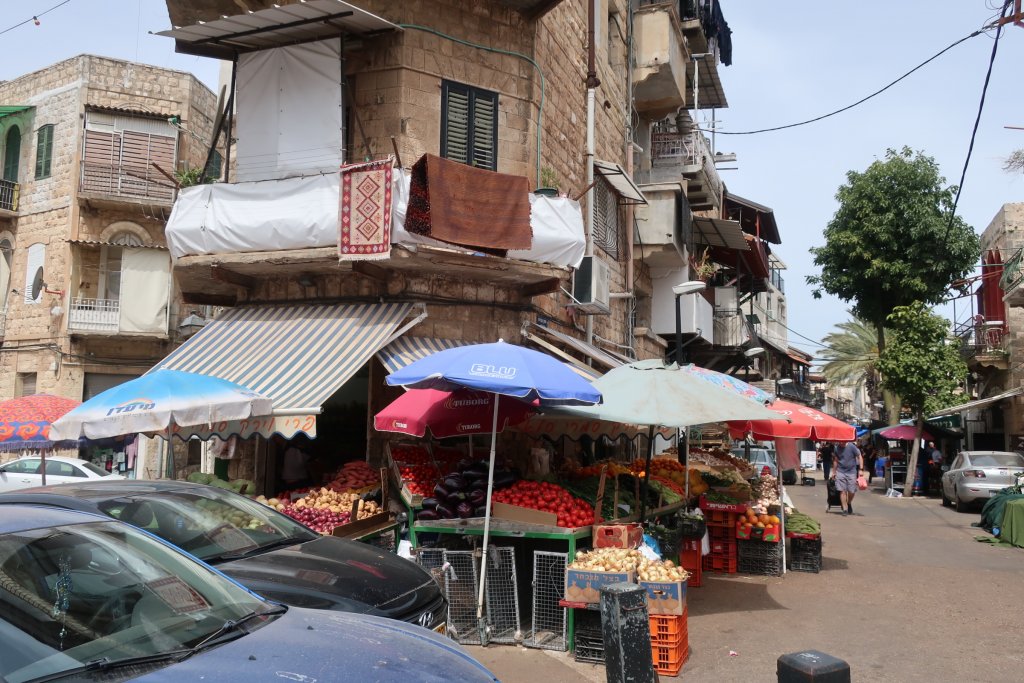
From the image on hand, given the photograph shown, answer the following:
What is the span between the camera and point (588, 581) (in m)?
6.55

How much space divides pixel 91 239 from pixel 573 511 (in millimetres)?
21902

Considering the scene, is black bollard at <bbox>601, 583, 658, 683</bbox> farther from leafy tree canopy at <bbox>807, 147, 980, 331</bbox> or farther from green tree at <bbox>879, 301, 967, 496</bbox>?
leafy tree canopy at <bbox>807, 147, 980, 331</bbox>

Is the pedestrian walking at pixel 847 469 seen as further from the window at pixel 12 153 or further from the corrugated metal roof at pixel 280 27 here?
the window at pixel 12 153

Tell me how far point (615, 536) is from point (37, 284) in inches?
923

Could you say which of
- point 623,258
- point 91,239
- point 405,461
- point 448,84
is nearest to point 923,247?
point 623,258

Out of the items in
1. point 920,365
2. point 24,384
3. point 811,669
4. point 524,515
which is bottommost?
point 811,669

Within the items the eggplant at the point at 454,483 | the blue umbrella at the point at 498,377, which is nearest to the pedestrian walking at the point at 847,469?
the blue umbrella at the point at 498,377

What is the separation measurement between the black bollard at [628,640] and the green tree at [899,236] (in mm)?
29016

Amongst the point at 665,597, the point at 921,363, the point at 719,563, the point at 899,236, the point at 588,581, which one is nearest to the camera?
the point at 665,597

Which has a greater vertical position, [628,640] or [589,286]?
[589,286]

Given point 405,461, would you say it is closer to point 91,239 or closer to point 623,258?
point 623,258

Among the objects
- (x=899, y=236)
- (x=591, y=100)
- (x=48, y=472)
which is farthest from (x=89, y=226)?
(x=899, y=236)

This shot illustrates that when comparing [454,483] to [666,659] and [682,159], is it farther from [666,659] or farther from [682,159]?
[682,159]

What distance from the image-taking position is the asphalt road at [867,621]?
6.47 meters
